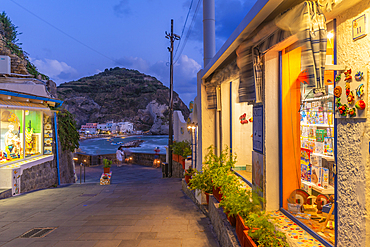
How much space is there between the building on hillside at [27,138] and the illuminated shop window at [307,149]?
7.94 metres

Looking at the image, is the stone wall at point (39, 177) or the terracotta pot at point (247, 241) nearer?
the terracotta pot at point (247, 241)

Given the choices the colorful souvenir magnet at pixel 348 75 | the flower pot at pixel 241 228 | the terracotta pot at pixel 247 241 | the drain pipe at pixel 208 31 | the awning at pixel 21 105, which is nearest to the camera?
the colorful souvenir magnet at pixel 348 75

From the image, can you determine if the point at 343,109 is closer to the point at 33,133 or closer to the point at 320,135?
the point at 320,135

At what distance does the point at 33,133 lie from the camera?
889cm

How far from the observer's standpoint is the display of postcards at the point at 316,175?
3.65m

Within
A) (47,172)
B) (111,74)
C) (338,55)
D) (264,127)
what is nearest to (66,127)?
(47,172)

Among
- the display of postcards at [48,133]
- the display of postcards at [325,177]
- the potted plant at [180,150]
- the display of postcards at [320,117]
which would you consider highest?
the display of postcards at [320,117]

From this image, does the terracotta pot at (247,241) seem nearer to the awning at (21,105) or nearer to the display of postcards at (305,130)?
the display of postcards at (305,130)

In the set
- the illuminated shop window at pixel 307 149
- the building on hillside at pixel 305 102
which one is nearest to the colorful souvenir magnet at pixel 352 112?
the building on hillside at pixel 305 102

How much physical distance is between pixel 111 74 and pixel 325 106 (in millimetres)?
126834

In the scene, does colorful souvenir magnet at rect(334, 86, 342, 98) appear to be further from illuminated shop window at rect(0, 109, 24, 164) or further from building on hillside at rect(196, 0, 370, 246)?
illuminated shop window at rect(0, 109, 24, 164)

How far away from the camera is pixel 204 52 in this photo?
21.6ft

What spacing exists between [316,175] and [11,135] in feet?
31.5

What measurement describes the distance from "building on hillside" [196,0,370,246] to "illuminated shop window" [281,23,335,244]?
0.6 inches
